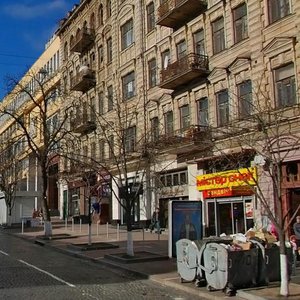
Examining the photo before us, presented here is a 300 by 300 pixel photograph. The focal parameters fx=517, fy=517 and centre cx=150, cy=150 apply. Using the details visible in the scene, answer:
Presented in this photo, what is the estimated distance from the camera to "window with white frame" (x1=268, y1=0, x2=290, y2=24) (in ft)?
69.6

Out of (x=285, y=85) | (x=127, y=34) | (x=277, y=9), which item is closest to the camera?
(x=285, y=85)

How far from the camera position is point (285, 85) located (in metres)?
21.0

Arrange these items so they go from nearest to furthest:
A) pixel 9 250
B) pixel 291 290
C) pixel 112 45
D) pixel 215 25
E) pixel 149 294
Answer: pixel 291 290 → pixel 149 294 → pixel 9 250 → pixel 215 25 → pixel 112 45

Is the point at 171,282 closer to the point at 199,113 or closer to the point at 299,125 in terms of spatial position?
the point at 299,125

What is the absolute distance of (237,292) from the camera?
10.5 metres

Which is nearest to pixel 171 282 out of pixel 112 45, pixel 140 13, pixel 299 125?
pixel 299 125

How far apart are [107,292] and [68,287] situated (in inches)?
43.0

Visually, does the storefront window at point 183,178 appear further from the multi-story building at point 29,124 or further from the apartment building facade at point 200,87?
the multi-story building at point 29,124

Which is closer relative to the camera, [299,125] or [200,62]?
[299,125]

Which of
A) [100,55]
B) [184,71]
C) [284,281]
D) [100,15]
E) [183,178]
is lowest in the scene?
[284,281]

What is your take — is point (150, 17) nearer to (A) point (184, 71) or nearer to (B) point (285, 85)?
(A) point (184, 71)

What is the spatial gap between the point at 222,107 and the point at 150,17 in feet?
34.6

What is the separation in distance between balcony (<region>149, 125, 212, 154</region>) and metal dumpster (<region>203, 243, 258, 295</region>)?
12062 millimetres

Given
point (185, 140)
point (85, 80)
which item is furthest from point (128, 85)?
point (185, 140)
